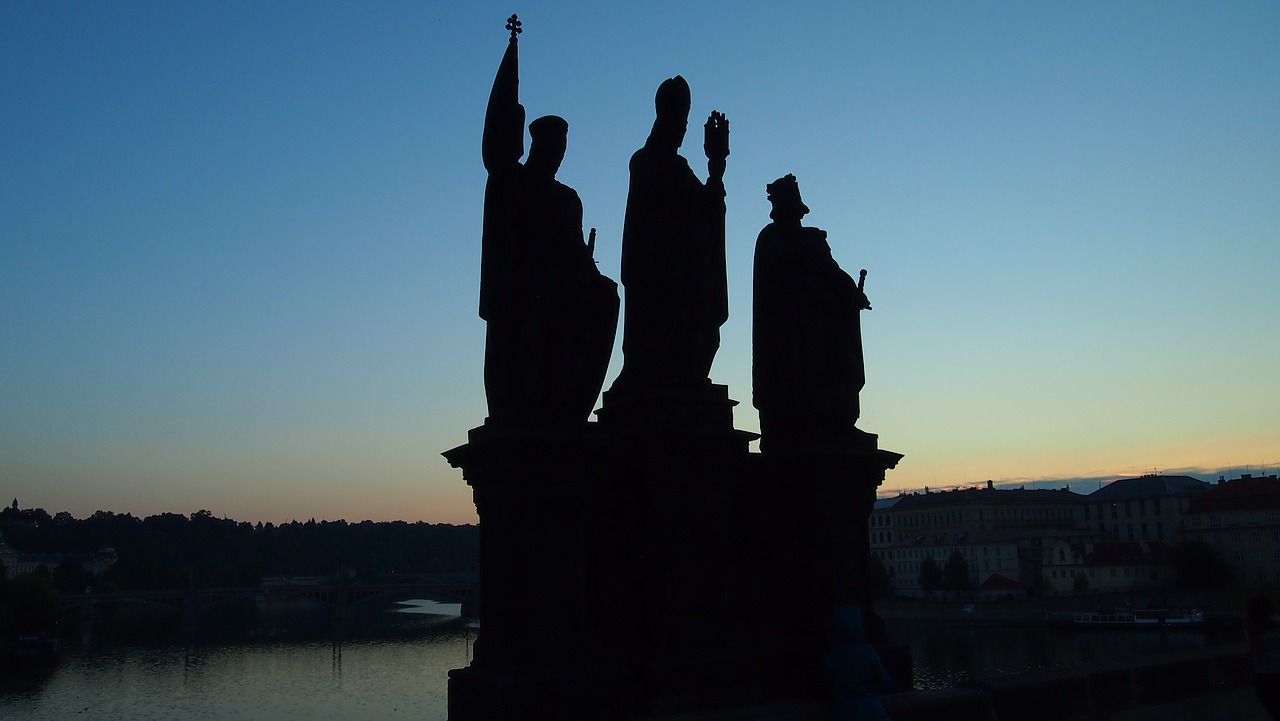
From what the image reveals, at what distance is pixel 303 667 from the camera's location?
58219 mm

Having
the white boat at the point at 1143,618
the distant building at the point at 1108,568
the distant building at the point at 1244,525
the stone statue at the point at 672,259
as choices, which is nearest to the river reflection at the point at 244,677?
the stone statue at the point at 672,259

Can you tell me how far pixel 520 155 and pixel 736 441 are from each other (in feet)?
8.13

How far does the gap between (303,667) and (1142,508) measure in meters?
77.3

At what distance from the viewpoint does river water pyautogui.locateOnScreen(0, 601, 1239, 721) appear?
43312mm

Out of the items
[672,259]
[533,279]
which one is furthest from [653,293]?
[533,279]

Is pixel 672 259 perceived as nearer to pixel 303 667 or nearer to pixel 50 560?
pixel 303 667

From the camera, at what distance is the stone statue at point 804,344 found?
7695 millimetres

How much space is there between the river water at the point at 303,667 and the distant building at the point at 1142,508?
35.7 m

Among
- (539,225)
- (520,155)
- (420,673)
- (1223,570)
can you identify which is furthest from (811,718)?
(1223,570)

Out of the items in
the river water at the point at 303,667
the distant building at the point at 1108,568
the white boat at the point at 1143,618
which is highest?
the distant building at the point at 1108,568

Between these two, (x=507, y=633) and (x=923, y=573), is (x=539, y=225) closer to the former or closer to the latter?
(x=507, y=633)

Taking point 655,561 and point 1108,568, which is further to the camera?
point 1108,568

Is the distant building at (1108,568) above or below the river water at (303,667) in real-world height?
above

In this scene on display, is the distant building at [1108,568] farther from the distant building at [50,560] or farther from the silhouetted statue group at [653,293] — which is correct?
the distant building at [50,560]
